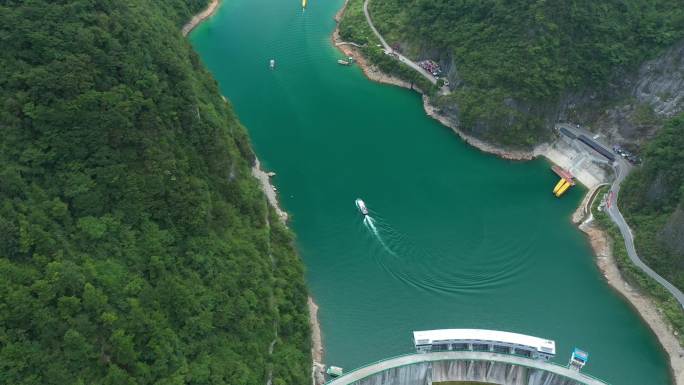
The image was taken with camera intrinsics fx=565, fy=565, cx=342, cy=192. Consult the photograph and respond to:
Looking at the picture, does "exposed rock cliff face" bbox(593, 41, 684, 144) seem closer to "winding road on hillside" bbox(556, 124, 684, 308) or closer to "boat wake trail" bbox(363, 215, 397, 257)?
"winding road on hillside" bbox(556, 124, 684, 308)

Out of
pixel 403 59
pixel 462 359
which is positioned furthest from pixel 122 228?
pixel 403 59

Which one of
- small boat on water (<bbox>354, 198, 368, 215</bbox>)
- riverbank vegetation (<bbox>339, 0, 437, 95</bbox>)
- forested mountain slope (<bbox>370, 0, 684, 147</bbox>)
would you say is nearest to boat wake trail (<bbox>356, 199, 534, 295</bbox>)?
small boat on water (<bbox>354, 198, 368, 215</bbox>)

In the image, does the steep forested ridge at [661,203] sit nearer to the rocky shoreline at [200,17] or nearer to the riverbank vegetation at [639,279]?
the riverbank vegetation at [639,279]

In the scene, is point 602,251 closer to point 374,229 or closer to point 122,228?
point 374,229

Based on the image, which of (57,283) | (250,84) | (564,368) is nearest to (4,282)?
(57,283)

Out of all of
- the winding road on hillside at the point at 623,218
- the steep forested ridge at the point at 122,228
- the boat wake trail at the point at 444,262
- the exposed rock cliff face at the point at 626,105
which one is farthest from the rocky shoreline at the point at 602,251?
the steep forested ridge at the point at 122,228
